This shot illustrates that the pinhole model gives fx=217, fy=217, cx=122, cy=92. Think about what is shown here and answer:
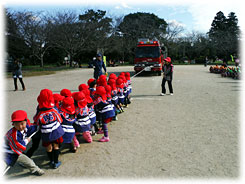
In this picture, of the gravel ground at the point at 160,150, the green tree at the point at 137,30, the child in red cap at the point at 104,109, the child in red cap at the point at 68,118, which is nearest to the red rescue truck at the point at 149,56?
the gravel ground at the point at 160,150

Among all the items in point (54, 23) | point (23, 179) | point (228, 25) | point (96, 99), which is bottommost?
point (23, 179)

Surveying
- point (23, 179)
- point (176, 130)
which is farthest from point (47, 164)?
point (176, 130)

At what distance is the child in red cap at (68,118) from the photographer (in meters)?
3.86

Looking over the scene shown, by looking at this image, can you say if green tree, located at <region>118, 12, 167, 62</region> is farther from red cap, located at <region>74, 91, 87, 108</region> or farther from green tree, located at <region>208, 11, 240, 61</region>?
red cap, located at <region>74, 91, 87, 108</region>

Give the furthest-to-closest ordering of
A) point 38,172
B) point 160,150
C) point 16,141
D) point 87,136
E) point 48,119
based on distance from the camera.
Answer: point 87,136
point 160,150
point 48,119
point 38,172
point 16,141

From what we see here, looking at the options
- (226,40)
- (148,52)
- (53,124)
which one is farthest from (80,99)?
(226,40)

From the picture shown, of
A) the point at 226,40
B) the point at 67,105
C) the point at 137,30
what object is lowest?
the point at 67,105

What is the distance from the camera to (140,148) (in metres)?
4.30

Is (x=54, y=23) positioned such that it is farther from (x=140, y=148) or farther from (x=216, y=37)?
(x=216, y=37)

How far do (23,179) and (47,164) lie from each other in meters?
0.51

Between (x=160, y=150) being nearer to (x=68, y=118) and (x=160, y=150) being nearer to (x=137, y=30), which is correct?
(x=68, y=118)

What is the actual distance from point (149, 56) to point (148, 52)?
0.36 m

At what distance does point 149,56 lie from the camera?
18422mm

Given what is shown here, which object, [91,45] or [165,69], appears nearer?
[165,69]
